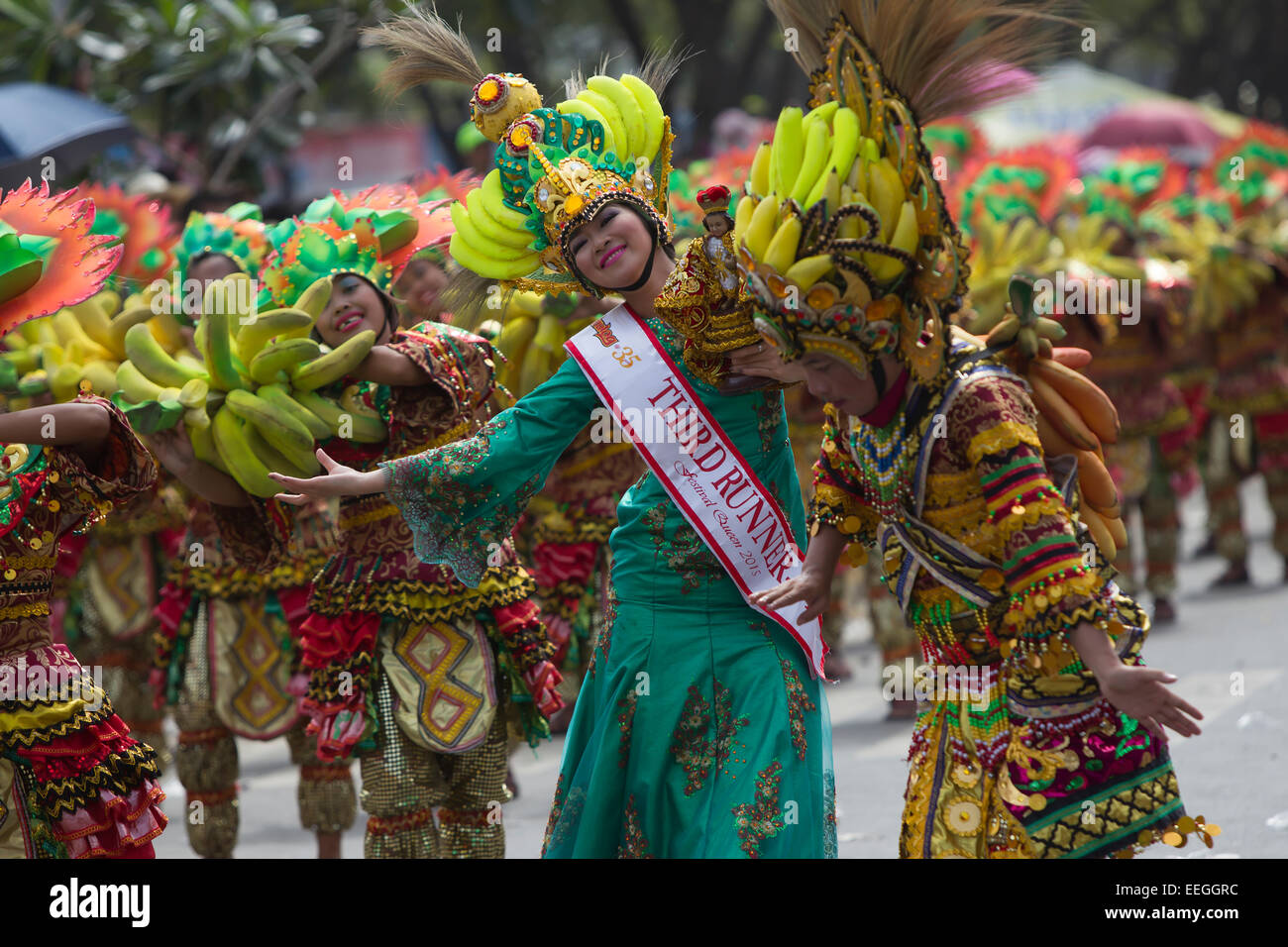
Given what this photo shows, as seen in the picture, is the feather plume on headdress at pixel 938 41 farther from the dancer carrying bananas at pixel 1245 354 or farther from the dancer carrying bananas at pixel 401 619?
the dancer carrying bananas at pixel 1245 354

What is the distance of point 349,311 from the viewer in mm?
4730

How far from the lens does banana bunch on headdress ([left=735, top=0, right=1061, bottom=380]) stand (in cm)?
306

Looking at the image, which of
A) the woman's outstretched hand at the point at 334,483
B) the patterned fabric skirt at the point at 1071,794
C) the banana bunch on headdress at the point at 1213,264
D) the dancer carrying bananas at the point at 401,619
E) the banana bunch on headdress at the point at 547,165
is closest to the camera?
the patterned fabric skirt at the point at 1071,794

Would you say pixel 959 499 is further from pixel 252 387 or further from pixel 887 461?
pixel 252 387

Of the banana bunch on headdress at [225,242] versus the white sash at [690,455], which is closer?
the white sash at [690,455]

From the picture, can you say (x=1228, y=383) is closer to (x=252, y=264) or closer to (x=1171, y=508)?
(x=1171, y=508)

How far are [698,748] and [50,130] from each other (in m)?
7.60

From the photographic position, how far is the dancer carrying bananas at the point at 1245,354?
32.3ft

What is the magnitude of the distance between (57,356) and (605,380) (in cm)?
223

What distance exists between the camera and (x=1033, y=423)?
3182mm

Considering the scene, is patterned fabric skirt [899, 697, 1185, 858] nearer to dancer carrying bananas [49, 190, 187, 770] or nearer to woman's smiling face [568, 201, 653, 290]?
woman's smiling face [568, 201, 653, 290]

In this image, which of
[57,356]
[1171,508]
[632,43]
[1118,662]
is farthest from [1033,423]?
[632,43]

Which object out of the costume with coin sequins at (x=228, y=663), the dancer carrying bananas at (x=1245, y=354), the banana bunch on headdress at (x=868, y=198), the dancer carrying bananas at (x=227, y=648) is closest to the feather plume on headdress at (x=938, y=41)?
the banana bunch on headdress at (x=868, y=198)

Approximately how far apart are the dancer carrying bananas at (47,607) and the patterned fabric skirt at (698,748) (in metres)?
1.09
